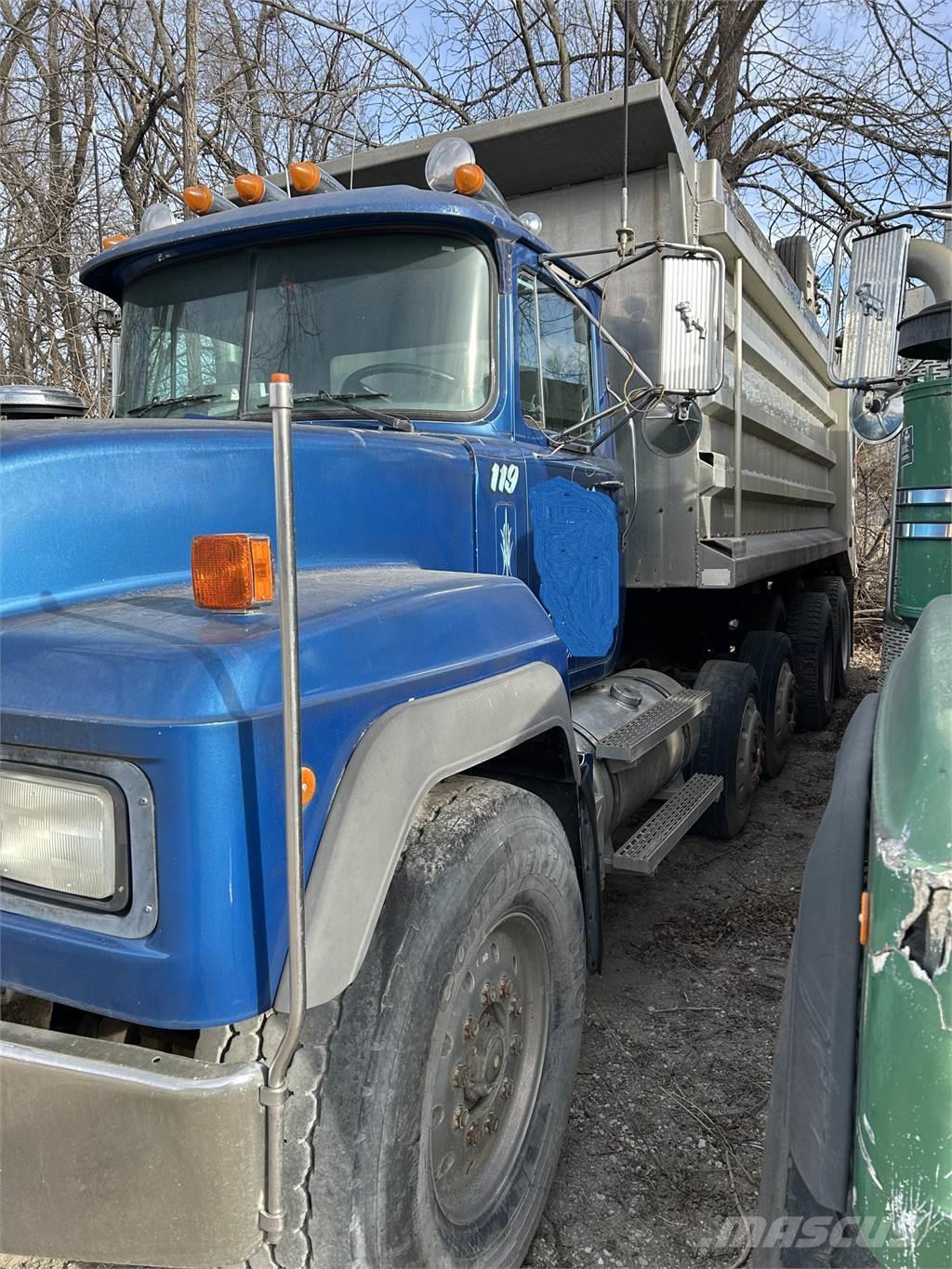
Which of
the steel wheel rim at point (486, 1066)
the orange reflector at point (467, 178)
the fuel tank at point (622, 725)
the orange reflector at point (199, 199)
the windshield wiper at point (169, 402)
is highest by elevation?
the orange reflector at point (199, 199)

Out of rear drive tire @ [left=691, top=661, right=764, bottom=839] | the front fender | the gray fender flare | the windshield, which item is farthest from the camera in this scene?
rear drive tire @ [left=691, top=661, right=764, bottom=839]

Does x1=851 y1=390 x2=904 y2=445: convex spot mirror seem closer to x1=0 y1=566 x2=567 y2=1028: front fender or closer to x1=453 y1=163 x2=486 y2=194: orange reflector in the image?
x1=453 y1=163 x2=486 y2=194: orange reflector

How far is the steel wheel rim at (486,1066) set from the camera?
6.30ft

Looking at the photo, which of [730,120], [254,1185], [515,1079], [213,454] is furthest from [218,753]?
[730,120]

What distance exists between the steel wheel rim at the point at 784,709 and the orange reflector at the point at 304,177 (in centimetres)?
406

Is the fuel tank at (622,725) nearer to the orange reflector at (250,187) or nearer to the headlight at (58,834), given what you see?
the headlight at (58,834)

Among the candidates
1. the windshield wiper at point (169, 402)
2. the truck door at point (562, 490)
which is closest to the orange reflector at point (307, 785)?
the truck door at point (562, 490)

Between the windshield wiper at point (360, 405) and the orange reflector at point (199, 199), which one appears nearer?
the windshield wiper at point (360, 405)

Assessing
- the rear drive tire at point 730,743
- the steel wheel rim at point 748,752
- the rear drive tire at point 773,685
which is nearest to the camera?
the rear drive tire at point 730,743

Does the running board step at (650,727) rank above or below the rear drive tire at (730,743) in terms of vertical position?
above

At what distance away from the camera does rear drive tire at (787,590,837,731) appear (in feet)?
23.1

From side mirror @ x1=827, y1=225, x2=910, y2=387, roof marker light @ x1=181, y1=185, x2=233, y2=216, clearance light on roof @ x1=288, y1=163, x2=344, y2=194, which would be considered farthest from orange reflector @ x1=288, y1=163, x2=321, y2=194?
side mirror @ x1=827, y1=225, x2=910, y2=387

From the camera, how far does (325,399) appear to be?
9.46 feet

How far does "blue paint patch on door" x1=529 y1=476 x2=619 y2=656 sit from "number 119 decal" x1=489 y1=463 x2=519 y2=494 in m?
0.13
